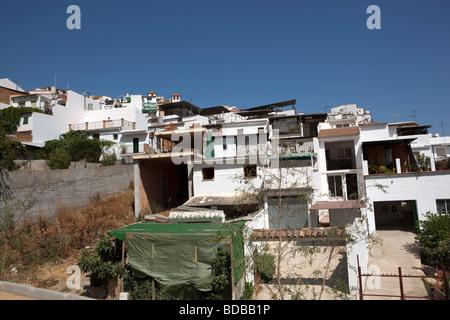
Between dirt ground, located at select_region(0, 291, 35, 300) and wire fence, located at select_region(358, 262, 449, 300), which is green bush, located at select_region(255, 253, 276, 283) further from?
dirt ground, located at select_region(0, 291, 35, 300)

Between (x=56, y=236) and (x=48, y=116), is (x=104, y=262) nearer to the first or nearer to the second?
(x=56, y=236)

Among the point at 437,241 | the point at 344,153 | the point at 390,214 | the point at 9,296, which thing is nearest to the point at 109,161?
the point at 344,153

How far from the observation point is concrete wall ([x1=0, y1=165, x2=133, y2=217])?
55.5 feet

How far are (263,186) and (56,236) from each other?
1171cm

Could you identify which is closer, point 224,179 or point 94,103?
point 224,179

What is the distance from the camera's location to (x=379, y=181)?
60.3 ft

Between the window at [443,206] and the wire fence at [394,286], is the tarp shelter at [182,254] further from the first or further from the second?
→ the window at [443,206]

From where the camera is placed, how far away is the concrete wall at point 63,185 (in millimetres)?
16906

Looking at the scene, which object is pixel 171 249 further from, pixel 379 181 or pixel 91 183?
pixel 379 181

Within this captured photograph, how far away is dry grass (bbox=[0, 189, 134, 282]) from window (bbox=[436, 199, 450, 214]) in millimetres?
18893

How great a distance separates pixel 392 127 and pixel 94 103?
3766 centimetres

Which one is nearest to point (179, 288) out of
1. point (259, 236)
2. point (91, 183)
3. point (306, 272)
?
point (259, 236)

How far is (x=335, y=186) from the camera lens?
20891 mm
